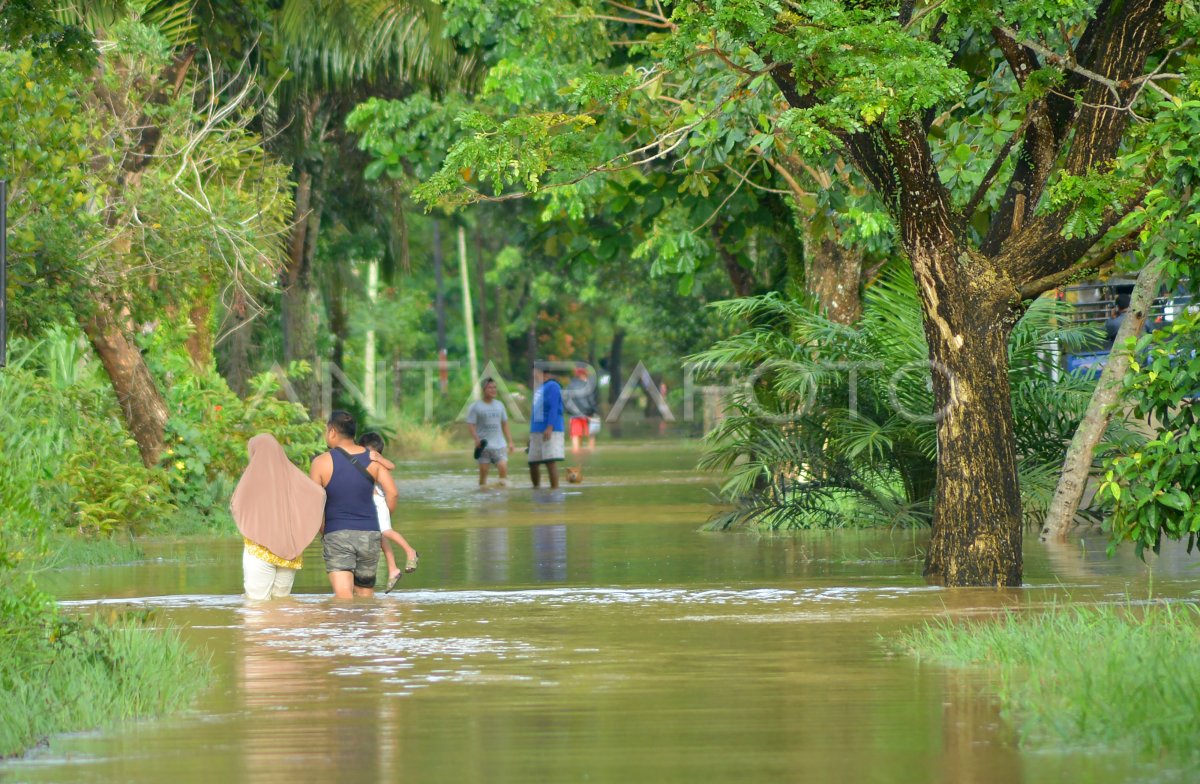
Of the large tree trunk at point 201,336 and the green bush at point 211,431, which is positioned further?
the large tree trunk at point 201,336

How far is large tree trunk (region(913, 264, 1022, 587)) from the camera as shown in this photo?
13.6 m

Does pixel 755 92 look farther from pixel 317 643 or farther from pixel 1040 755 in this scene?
pixel 1040 755

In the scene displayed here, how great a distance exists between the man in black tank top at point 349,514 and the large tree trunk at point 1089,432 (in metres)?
6.34

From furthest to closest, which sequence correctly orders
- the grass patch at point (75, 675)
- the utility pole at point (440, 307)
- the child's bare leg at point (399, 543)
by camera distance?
the utility pole at point (440, 307) → the child's bare leg at point (399, 543) → the grass patch at point (75, 675)

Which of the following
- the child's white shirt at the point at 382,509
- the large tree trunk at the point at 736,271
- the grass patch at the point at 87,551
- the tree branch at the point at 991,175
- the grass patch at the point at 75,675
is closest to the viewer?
the grass patch at the point at 75,675

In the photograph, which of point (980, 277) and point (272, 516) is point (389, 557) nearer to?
point (272, 516)

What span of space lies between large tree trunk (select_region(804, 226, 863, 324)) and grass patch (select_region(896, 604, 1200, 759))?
11.6 meters

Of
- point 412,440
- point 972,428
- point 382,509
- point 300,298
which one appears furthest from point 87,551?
point 412,440

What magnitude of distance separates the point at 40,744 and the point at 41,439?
9.78m

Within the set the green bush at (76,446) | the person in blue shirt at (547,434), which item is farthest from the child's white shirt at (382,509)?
the person in blue shirt at (547,434)

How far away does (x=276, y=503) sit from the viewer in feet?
46.8

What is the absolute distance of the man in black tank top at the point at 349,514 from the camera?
46.7ft

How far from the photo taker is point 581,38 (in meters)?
22.6

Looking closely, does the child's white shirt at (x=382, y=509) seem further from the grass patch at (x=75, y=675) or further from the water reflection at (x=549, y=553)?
the grass patch at (x=75, y=675)
